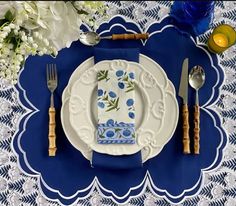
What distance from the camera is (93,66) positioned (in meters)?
1.14

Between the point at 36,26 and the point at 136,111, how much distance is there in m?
0.46

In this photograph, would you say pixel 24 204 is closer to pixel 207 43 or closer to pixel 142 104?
pixel 142 104

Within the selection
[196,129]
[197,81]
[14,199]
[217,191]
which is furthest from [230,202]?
[14,199]

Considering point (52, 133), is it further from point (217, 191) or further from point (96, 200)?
point (217, 191)

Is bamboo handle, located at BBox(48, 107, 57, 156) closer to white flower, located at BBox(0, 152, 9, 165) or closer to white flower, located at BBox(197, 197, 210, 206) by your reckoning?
white flower, located at BBox(0, 152, 9, 165)

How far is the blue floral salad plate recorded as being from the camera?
1.11 meters

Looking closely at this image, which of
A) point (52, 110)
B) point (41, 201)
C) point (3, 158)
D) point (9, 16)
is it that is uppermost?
point (9, 16)

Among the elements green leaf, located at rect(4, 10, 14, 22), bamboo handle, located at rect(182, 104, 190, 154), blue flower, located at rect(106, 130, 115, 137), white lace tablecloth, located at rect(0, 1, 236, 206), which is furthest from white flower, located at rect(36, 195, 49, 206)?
green leaf, located at rect(4, 10, 14, 22)

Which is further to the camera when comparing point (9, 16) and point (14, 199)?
point (14, 199)

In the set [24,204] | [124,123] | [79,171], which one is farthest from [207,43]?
[24,204]

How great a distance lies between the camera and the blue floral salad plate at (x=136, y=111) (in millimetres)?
1106

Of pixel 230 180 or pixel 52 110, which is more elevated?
pixel 52 110

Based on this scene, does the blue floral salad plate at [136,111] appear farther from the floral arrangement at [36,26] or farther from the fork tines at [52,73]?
the floral arrangement at [36,26]

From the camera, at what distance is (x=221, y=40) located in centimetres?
116
